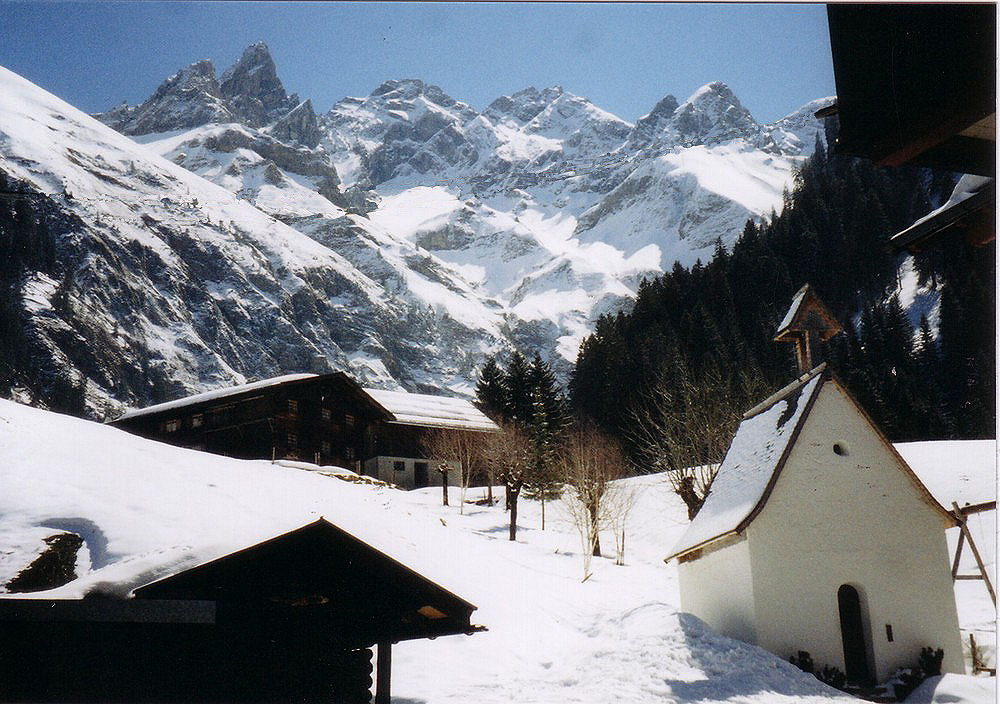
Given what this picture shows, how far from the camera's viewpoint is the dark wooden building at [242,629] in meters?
4.96

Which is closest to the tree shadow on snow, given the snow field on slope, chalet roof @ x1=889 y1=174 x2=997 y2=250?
the snow field on slope

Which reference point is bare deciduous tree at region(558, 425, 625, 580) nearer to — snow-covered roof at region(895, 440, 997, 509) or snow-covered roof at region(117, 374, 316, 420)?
snow-covered roof at region(895, 440, 997, 509)

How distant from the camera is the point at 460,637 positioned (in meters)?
13.2

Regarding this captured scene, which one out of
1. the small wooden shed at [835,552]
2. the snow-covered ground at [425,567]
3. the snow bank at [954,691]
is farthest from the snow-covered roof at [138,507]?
the snow bank at [954,691]

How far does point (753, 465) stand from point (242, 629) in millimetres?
11253

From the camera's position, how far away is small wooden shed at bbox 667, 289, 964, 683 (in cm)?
1216

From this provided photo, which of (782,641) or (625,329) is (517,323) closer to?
(625,329)

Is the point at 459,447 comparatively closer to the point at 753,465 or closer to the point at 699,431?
the point at 699,431

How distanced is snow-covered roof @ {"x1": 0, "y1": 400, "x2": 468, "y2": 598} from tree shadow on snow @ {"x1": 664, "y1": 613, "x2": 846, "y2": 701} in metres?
4.41

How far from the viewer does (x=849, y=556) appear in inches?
492

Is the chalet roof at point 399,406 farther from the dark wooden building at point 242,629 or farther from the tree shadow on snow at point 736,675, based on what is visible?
the dark wooden building at point 242,629

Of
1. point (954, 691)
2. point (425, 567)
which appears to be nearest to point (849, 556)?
point (954, 691)

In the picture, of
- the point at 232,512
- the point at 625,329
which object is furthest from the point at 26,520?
the point at 625,329

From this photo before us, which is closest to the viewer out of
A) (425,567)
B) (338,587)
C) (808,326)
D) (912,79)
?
(912,79)
